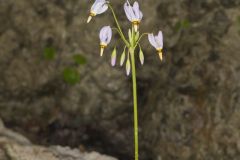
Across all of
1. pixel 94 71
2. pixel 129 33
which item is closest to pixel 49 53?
pixel 94 71

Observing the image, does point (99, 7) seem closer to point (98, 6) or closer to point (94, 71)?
point (98, 6)

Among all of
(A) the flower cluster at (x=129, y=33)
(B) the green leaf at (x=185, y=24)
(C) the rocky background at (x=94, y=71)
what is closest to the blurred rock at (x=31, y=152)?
(C) the rocky background at (x=94, y=71)

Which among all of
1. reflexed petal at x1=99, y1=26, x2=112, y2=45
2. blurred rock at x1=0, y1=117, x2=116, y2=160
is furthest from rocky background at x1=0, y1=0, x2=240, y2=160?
reflexed petal at x1=99, y1=26, x2=112, y2=45

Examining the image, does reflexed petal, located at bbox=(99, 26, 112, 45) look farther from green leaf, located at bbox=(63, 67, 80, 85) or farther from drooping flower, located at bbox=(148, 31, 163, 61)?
green leaf, located at bbox=(63, 67, 80, 85)

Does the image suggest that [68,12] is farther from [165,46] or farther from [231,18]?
[231,18]

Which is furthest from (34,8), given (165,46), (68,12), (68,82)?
(165,46)

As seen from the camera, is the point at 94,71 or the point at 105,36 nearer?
the point at 105,36
